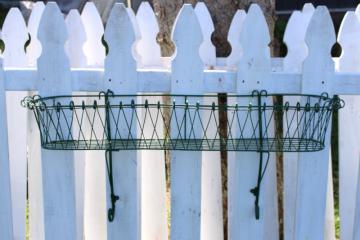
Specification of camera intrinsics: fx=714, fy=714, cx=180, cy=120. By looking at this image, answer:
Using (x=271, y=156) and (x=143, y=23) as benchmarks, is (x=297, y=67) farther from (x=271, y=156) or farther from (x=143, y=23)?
(x=143, y=23)

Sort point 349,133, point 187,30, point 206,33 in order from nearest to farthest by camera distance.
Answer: point 187,30 → point 349,133 → point 206,33

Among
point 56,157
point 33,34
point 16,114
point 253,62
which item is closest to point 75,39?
point 33,34

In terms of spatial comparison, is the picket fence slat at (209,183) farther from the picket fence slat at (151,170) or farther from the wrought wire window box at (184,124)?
the wrought wire window box at (184,124)

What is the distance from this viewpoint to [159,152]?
3.04 meters

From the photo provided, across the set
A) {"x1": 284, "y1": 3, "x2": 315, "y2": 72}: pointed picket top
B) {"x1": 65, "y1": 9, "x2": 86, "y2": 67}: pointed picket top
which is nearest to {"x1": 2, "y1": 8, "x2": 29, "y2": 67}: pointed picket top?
{"x1": 65, "y1": 9, "x2": 86, "y2": 67}: pointed picket top

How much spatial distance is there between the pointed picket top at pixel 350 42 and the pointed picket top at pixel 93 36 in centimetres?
104

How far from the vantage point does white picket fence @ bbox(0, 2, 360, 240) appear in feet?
8.89

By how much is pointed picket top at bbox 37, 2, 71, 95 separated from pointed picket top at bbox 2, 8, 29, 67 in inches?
14.5

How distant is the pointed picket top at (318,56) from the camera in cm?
271

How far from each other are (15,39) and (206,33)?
842 millimetres

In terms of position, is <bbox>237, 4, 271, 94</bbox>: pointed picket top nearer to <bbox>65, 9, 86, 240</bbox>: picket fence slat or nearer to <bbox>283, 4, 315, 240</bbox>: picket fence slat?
<bbox>283, 4, 315, 240</bbox>: picket fence slat

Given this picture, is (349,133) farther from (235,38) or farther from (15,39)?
(15,39)

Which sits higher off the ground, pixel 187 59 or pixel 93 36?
pixel 93 36

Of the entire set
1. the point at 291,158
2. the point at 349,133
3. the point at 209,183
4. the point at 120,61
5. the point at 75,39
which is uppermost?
the point at 75,39
